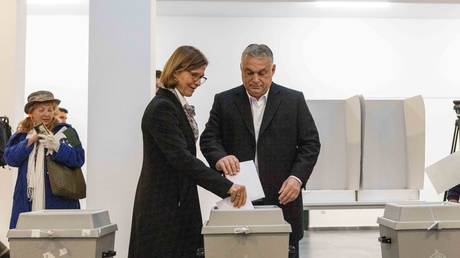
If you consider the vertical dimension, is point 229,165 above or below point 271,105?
below

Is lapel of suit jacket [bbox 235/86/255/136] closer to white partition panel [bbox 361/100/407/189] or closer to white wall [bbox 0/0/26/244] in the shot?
white wall [bbox 0/0/26/244]

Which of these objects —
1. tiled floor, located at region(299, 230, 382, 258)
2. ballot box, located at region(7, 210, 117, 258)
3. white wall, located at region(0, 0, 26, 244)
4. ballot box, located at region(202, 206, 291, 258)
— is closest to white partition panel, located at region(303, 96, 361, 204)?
tiled floor, located at region(299, 230, 382, 258)

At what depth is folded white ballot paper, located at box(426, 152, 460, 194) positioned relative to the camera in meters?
1.90

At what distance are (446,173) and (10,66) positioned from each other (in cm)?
401

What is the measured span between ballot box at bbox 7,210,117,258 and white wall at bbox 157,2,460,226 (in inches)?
191

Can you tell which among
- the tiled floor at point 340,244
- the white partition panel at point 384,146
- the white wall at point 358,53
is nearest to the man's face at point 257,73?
the tiled floor at point 340,244

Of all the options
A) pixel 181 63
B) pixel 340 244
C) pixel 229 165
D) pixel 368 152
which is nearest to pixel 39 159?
pixel 181 63

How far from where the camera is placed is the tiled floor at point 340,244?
4.27m

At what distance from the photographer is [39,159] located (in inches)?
106

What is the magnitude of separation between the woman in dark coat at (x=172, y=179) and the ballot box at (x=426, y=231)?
0.57 meters

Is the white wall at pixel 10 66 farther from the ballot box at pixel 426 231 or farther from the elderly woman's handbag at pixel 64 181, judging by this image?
the ballot box at pixel 426 231

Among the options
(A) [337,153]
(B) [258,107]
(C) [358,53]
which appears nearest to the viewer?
(B) [258,107]

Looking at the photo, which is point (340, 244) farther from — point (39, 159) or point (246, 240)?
point (246, 240)

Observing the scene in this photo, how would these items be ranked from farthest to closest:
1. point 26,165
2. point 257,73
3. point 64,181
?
point 26,165 → point 64,181 → point 257,73
